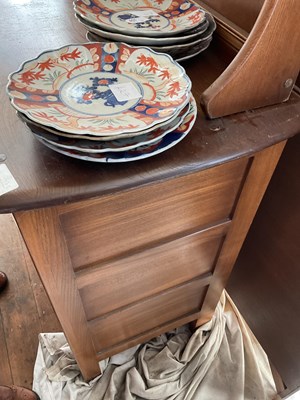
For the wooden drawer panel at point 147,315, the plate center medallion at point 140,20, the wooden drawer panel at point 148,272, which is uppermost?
the plate center medallion at point 140,20

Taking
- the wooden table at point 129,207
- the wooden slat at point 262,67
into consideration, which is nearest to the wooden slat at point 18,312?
the wooden table at point 129,207

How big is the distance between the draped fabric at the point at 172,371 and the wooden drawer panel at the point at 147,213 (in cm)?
54

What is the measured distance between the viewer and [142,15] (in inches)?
26.0

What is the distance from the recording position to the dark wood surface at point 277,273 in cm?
78

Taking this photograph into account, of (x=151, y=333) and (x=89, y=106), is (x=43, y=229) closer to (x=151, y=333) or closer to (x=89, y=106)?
(x=89, y=106)

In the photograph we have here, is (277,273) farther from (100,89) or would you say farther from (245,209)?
(100,89)

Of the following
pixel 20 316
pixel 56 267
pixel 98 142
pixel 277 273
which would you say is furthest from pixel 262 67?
pixel 20 316

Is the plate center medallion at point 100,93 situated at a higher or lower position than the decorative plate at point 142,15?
lower

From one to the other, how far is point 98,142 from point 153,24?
13.2 inches

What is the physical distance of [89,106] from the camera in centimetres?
46

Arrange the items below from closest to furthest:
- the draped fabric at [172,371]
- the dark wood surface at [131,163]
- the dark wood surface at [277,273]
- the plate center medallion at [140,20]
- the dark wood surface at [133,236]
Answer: the dark wood surface at [131,163]
the dark wood surface at [133,236]
the plate center medallion at [140,20]
the dark wood surface at [277,273]
the draped fabric at [172,371]

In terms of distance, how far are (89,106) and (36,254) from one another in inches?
9.0

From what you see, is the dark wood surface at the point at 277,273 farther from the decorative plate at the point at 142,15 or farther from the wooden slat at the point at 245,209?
the decorative plate at the point at 142,15

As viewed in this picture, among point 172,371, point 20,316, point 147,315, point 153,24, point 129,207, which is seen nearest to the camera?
point 129,207
